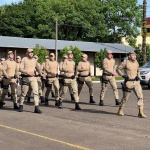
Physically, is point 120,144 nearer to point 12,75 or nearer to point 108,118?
point 108,118

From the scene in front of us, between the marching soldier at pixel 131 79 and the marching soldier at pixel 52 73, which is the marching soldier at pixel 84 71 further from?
the marching soldier at pixel 131 79

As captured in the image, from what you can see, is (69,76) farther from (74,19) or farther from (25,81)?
(74,19)

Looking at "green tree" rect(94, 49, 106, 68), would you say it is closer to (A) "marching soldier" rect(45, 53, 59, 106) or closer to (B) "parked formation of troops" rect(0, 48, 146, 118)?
(B) "parked formation of troops" rect(0, 48, 146, 118)

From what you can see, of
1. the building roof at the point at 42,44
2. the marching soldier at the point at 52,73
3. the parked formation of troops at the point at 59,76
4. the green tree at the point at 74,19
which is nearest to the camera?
the parked formation of troops at the point at 59,76

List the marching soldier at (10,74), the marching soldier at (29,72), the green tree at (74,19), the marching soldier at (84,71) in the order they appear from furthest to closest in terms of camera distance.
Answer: the green tree at (74,19) → the marching soldier at (84,71) → the marching soldier at (10,74) → the marching soldier at (29,72)

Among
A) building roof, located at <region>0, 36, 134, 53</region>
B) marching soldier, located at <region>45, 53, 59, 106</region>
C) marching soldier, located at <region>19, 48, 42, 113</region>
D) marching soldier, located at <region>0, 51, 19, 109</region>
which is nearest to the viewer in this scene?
marching soldier, located at <region>19, 48, 42, 113</region>

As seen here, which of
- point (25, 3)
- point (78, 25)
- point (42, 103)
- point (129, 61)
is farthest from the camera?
point (25, 3)

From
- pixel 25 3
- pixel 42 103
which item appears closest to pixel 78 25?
pixel 25 3

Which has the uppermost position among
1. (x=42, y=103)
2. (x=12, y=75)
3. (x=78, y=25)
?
(x=78, y=25)

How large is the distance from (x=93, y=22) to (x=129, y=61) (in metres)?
48.4

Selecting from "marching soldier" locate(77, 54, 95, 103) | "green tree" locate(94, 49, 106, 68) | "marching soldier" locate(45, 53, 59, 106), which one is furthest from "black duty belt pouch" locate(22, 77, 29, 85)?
"green tree" locate(94, 49, 106, 68)

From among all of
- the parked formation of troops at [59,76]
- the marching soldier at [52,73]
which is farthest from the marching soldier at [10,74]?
the marching soldier at [52,73]

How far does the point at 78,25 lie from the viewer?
58.1 m

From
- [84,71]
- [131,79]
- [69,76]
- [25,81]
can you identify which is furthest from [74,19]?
[131,79]
